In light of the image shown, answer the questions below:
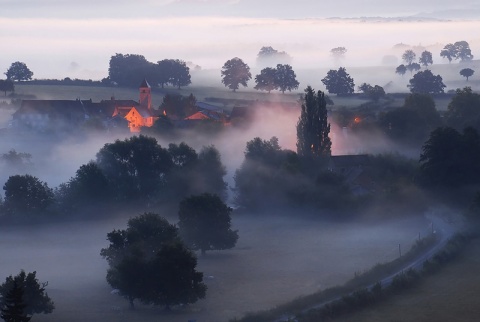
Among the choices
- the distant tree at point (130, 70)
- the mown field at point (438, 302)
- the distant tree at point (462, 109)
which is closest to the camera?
the mown field at point (438, 302)

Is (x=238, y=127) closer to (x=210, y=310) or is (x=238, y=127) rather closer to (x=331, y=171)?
(x=331, y=171)

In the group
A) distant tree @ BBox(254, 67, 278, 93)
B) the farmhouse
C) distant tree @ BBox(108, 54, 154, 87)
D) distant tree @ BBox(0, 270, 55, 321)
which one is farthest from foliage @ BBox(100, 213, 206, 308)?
distant tree @ BBox(254, 67, 278, 93)

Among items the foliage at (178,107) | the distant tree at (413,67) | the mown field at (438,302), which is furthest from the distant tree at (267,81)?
the mown field at (438,302)

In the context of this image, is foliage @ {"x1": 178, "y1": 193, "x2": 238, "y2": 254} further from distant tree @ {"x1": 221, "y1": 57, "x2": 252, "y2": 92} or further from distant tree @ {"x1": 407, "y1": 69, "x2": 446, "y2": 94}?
distant tree @ {"x1": 221, "y1": 57, "x2": 252, "y2": 92}

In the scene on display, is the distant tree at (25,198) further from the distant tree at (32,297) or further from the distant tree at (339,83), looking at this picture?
the distant tree at (339,83)

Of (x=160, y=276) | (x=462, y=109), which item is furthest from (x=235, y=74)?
(x=160, y=276)

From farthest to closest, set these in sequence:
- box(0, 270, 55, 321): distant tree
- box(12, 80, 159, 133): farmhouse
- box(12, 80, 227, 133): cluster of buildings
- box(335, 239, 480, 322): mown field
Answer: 1. box(12, 80, 159, 133): farmhouse
2. box(12, 80, 227, 133): cluster of buildings
3. box(0, 270, 55, 321): distant tree
4. box(335, 239, 480, 322): mown field

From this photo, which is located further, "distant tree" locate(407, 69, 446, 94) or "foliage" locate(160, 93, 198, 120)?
"distant tree" locate(407, 69, 446, 94)
